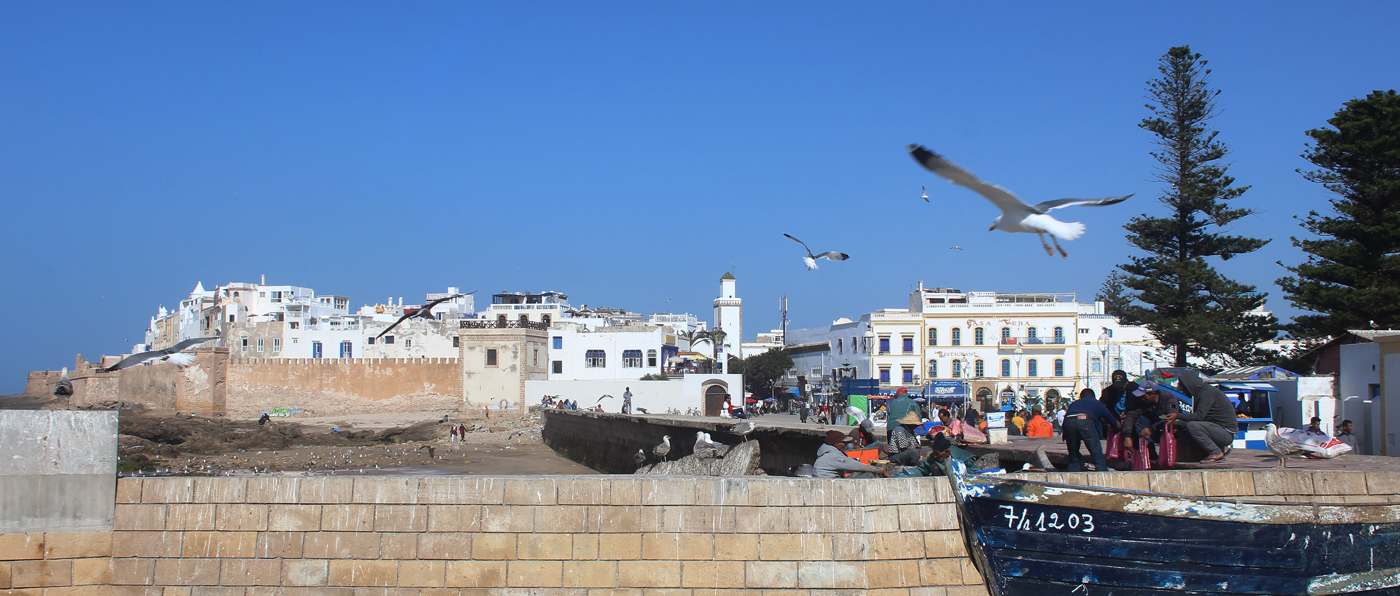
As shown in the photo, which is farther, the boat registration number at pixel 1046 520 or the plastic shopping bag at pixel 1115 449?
the plastic shopping bag at pixel 1115 449

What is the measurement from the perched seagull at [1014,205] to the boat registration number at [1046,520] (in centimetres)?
264

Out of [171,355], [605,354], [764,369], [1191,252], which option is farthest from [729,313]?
[171,355]

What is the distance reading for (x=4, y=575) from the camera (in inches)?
251

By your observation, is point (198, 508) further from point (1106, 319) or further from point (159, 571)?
point (1106, 319)

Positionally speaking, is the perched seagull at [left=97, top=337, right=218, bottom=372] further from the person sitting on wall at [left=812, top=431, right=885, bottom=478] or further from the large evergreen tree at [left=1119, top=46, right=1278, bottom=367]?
the large evergreen tree at [left=1119, top=46, right=1278, bottom=367]

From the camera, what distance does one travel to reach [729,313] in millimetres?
59625

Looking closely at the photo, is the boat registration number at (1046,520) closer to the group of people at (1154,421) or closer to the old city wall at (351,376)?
the group of people at (1154,421)

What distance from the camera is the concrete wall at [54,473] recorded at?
6402mm

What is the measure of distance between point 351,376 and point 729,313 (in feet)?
83.7

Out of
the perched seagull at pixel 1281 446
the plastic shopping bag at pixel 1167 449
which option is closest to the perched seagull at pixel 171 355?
the plastic shopping bag at pixel 1167 449

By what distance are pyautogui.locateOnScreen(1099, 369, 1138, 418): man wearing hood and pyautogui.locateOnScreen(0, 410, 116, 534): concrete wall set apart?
784 centimetres

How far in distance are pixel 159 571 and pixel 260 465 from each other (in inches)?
718

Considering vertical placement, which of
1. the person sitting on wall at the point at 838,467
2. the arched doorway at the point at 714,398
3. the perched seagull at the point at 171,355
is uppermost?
the perched seagull at the point at 171,355

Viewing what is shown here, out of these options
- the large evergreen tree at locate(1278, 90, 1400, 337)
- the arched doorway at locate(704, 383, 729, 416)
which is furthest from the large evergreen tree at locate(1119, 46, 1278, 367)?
the arched doorway at locate(704, 383, 729, 416)
